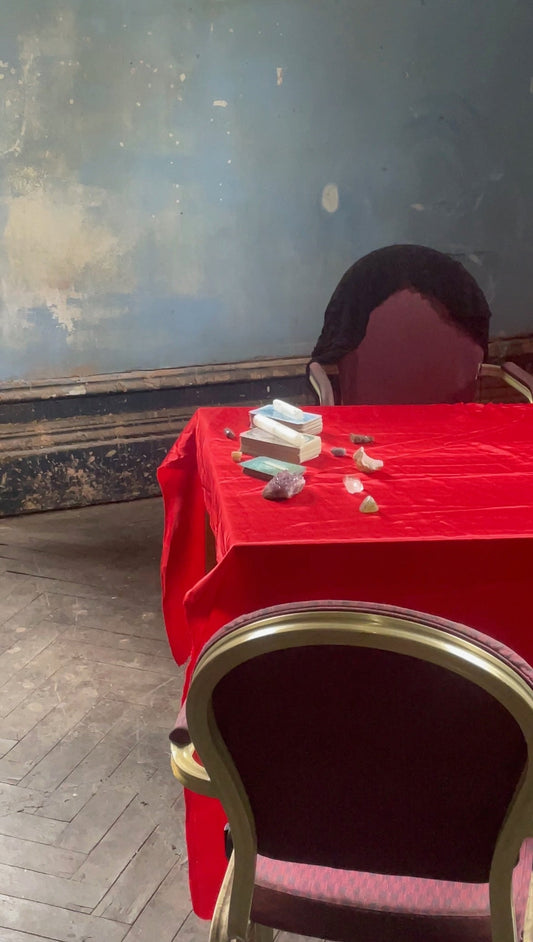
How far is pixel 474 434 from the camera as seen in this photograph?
75.3 inches

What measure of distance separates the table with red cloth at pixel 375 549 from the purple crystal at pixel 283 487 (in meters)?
0.02

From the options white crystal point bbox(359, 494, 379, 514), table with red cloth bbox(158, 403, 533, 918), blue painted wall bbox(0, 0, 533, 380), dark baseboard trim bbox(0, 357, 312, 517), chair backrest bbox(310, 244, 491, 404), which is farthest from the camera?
dark baseboard trim bbox(0, 357, 312, 517)

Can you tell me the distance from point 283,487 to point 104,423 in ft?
6.36

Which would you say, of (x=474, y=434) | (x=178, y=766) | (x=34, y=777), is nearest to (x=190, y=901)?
(x=34, y=777)

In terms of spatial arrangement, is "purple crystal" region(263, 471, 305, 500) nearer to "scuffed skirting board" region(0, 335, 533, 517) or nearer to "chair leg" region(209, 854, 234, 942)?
"chair leg" region(209, 854, 234, 942)

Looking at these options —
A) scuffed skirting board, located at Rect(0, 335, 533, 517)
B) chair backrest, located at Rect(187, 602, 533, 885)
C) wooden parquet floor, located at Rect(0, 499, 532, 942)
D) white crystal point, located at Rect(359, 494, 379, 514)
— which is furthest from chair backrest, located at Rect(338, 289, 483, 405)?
chair backrest, located at Rect(187, 602, 533, 885)

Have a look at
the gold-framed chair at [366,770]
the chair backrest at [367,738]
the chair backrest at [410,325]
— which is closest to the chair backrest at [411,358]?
the chair backrest at [410,325]

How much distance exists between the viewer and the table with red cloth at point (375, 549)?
1311 millimetres

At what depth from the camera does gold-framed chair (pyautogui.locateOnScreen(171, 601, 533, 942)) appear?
2.43ft

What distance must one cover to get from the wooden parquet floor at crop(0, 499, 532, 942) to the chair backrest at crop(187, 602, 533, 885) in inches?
27.9

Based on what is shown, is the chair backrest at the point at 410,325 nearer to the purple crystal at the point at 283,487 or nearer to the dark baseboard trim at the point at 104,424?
the dark baseboard trim at the point at 104,424

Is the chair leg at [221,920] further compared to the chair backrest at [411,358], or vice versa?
the chair backrest at [411,358]

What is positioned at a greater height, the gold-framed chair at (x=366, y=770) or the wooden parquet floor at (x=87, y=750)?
the gold-framed chair at (x=366, y=770)

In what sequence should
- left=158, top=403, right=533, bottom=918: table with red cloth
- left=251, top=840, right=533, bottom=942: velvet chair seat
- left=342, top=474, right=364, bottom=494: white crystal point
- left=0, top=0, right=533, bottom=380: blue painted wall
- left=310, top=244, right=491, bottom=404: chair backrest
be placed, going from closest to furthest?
left=251, top=840, right=533, bottom=942: velvet chair seat, left=158, top=403, right=533, bottom=918: table with red cloth, left=342, top=474, right=364, bottom=494: white crystal point, left=310, top=244, right=491, bottom=404: chair backrest, left=0, top=0, right=533, bottom=380: blue painted wall
